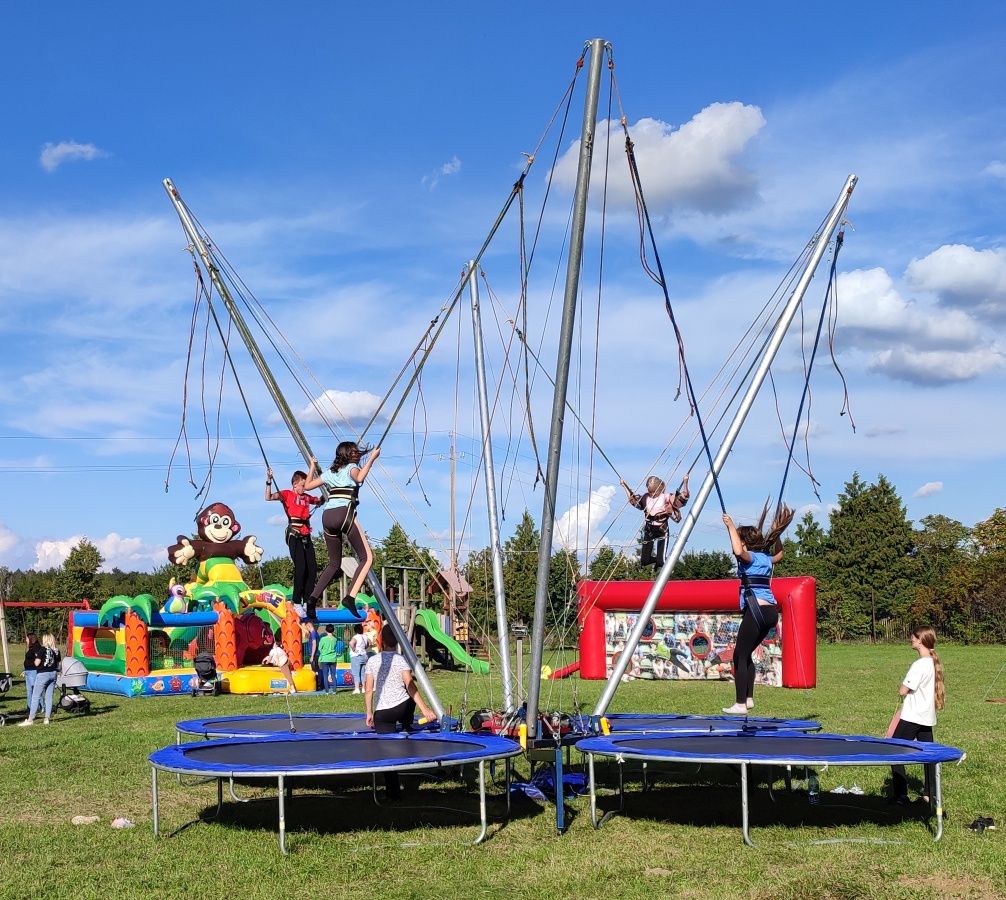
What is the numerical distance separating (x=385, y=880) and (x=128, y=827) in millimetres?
1979

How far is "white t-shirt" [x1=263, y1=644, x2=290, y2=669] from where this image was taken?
13469 millimetres

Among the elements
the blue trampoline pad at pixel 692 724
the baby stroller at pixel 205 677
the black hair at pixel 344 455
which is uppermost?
the black hair at pixel 344 455

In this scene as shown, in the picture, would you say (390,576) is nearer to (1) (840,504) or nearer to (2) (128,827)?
(1) (840,504)

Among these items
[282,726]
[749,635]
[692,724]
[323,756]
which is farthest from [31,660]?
[749,635]

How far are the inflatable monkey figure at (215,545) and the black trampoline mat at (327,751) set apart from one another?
1281 centimetres

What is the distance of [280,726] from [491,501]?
2411 mm

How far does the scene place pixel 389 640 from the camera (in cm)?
691

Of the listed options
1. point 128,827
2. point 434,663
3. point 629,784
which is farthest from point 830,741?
point 434,663

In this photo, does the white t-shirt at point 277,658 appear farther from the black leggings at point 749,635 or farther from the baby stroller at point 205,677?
the black leggings at point 749,635

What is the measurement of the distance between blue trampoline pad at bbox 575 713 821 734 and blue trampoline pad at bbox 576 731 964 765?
1.03 feet

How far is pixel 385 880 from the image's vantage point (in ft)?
16.2

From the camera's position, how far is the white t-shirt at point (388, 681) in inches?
275

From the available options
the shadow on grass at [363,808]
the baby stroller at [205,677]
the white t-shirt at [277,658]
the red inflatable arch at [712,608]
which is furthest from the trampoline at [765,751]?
the baby stroller at [205,677]

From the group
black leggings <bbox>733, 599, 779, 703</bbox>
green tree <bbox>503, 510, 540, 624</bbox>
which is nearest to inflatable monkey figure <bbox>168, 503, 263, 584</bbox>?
green tree <bbox>503, 510, 540, 624</bbox>
